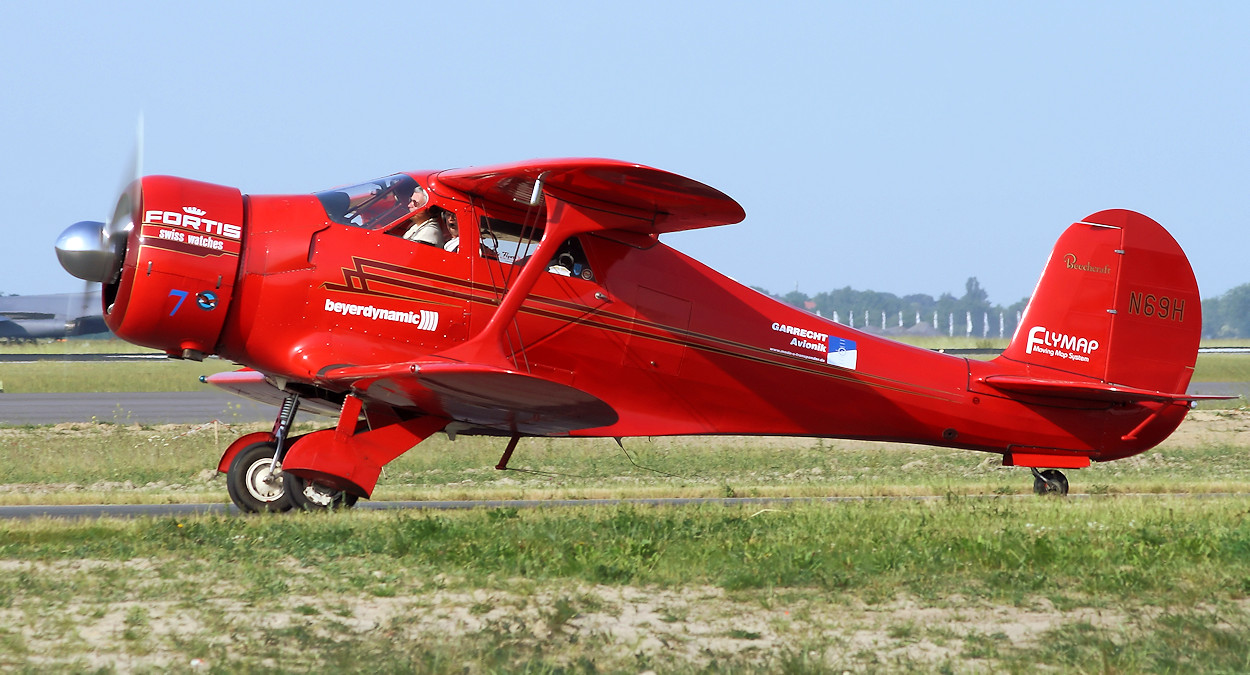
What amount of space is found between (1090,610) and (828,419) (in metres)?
5.34

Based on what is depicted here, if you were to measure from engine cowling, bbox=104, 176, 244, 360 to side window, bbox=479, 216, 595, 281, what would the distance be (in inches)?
82.4

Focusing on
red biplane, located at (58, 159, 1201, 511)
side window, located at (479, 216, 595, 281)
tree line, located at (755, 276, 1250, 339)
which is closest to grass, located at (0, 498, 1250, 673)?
red biplane, located at (58, 159, 1201, 511)

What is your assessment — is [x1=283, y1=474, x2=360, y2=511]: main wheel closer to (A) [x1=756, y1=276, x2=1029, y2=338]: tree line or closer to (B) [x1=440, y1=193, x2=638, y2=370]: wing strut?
(B) [x1=440, y1=193, x2=638, y2=370]: wing strut

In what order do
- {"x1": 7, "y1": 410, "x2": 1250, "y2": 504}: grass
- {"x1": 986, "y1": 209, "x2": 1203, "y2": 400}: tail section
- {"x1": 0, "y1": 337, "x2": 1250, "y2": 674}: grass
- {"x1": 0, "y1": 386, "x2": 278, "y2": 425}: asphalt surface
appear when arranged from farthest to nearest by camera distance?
1. {"x1": 0, "y1": 386, "x2": 278, "y2": 425}: asphalt surface
2. {"x1": 7, "y1": 410, "x2": 1250, "y2": 504}: grass
3. {"x1": 986, "y1": 209, "x2": 1203, "y2": 400}: tail section
4. {"x1": 0, "y1": 337, "x2": 1250, "y2": 674}: grass

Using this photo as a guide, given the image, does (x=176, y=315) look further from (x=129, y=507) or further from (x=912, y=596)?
(x=912, y=596)

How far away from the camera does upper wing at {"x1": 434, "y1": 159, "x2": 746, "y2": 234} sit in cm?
897

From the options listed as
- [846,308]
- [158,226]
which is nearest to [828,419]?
[158,226]

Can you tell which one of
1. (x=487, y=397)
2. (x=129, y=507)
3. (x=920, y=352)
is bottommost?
(x=129, y=507)

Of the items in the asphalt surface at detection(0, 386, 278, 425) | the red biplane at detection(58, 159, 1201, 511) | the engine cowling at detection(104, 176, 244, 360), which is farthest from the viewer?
the asphalt surface at detection(0, 386, 278, 425)

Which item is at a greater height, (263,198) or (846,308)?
(846,308)

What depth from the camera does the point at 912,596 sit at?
21.2ft

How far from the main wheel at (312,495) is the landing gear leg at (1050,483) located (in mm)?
7812

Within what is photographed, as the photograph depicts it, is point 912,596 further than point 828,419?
No

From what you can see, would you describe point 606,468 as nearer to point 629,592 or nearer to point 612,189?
point 612,189
